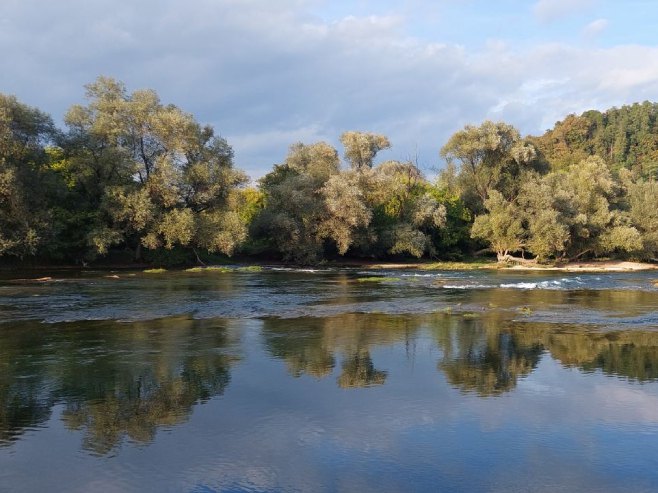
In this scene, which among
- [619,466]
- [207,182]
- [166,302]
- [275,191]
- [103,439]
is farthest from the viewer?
[275,191]

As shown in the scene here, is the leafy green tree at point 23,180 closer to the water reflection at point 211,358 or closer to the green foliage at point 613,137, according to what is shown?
the water reflection at point 211,358

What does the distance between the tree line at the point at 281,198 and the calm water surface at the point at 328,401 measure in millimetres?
31677

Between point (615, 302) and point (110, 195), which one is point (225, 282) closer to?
point (110, 195)

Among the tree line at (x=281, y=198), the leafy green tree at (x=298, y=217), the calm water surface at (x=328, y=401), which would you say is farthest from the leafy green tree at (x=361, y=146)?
the calm water surface at (x=328, y=401)

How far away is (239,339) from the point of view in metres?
20.0

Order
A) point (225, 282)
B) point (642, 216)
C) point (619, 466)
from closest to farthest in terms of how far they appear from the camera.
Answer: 1. point (619, 466)
2. point (225, 282)
3. point (642, 216)

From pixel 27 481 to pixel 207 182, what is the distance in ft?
181

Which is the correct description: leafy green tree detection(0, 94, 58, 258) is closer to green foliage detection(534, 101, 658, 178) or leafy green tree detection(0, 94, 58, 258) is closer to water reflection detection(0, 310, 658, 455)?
water reflection detection(0, 310, 658, 455)

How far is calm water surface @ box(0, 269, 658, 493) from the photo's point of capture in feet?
29.5

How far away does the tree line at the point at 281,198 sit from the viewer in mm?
54969

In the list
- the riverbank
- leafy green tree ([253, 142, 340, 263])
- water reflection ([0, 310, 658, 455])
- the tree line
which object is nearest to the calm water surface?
water reflection ([0, 310, 658, 455])

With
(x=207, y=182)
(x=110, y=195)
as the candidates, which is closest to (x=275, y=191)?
(x=207, y=182)

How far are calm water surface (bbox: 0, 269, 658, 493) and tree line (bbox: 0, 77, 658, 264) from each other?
104ft

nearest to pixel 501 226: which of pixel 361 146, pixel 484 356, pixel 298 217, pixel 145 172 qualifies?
pixel 361 146
